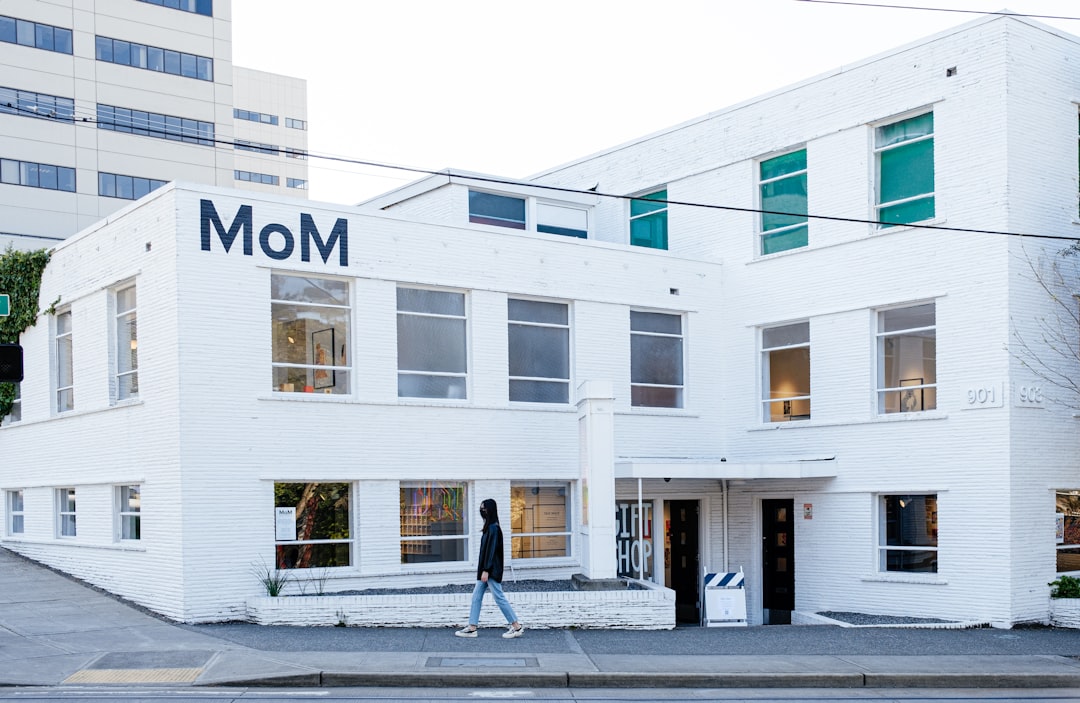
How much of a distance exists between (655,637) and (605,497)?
2.81m

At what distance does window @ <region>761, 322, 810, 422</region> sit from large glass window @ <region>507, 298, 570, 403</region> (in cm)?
404

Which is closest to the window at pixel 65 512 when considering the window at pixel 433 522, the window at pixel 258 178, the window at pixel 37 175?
the window at pixel 433 522

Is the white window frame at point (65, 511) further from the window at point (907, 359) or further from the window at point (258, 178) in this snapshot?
the window at point (258, 178)

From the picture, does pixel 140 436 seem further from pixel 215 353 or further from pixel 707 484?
pixel 707 484

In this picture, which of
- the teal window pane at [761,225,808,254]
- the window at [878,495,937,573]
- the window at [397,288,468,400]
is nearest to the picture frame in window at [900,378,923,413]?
the window at [878,495,937,573]

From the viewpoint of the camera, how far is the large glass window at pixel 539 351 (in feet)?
68.7

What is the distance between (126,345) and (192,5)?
142 ft

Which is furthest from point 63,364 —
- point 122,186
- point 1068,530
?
point 122,186

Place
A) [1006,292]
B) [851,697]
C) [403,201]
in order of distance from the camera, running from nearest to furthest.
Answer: [851,697] < [1006,292] < [403,201]

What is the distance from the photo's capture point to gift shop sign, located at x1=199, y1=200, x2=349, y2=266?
57.8 feet

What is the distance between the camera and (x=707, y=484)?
75.0 ft

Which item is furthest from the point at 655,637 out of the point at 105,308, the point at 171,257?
the point at 105,308

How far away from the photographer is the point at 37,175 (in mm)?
51531

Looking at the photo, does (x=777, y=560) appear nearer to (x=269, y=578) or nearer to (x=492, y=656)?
(x=492, y=656)
